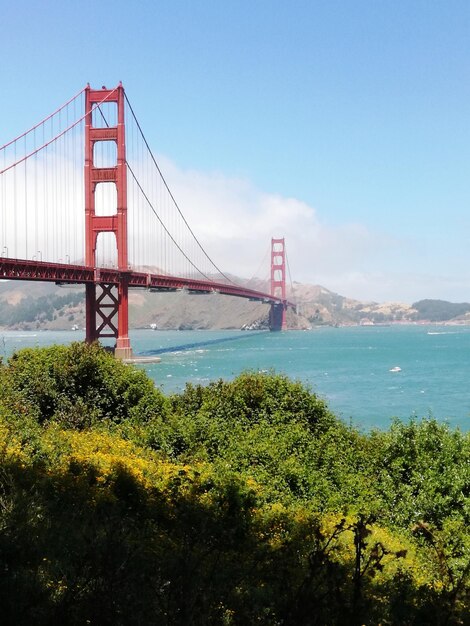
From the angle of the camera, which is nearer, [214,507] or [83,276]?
[214,507]

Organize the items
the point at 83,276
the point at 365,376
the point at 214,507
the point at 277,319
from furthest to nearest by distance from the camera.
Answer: the point at 277,319 < the point at 365,376 < the point at 83,276 < the point at 214,507

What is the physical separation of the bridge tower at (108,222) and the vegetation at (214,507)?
3831cm

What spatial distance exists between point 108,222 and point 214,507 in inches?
2410

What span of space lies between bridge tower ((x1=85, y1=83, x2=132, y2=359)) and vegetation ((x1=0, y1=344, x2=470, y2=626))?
3831 centimetres

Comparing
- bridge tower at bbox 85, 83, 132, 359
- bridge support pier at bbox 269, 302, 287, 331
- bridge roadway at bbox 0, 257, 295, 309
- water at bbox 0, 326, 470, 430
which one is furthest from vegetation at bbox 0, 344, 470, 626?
bridge support pier at bbox 269, 302, 287, 331

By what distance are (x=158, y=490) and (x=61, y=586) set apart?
5.83 metres

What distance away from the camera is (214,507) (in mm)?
11664

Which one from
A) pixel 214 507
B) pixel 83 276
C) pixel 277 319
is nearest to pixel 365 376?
pixel 83 276

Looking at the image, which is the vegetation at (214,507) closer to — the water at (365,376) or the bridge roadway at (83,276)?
the water at (365,376)

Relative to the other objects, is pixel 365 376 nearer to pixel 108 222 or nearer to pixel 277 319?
pixel 108 222

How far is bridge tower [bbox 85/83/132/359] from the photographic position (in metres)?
65.2

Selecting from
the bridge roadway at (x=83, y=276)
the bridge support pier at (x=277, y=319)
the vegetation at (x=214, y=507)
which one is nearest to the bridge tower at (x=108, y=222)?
the bridge roadway at (x=83, y=276)

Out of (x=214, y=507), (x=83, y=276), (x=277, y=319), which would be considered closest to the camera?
(x=214, y=507)

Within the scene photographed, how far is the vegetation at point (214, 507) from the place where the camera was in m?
5.27
